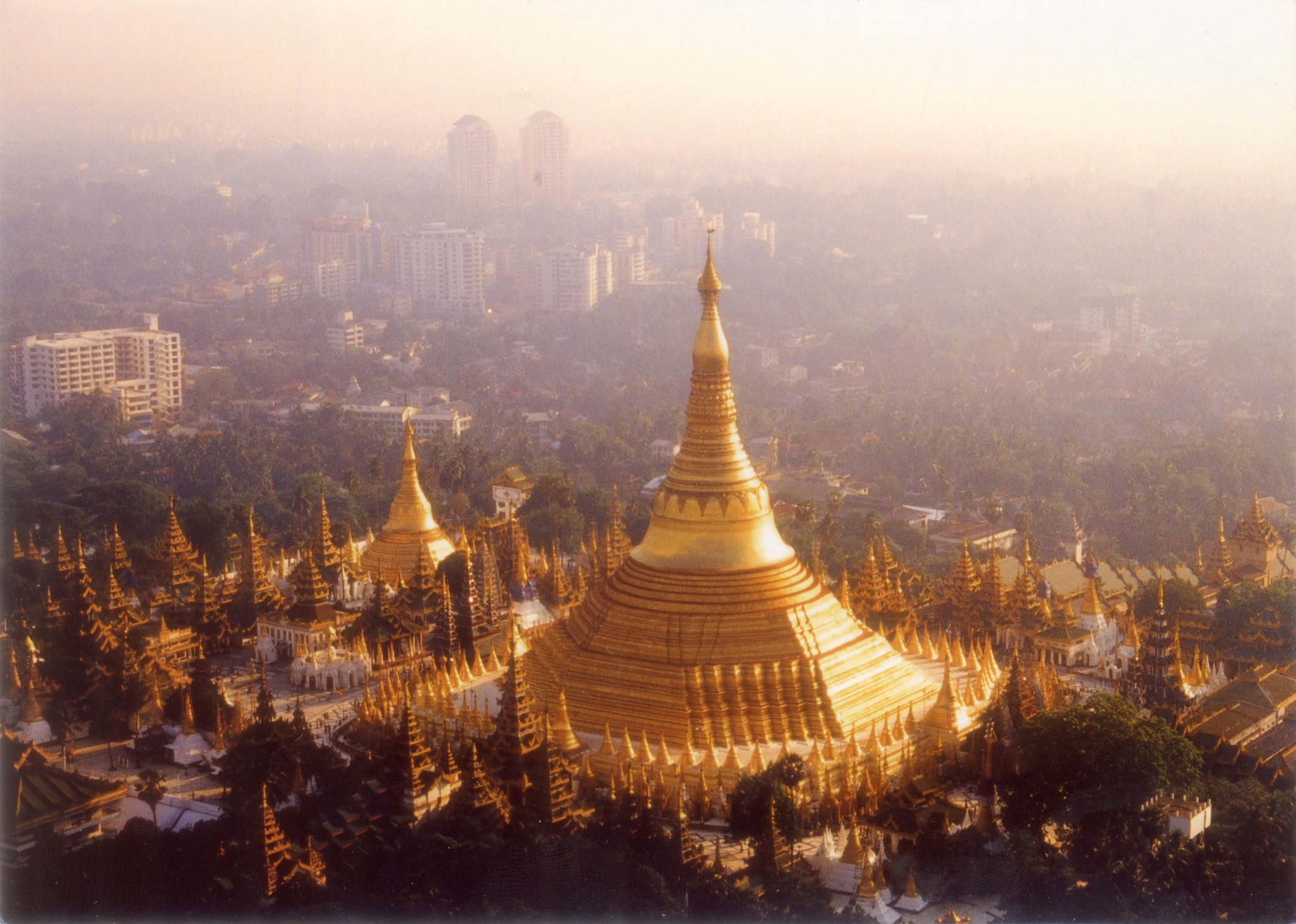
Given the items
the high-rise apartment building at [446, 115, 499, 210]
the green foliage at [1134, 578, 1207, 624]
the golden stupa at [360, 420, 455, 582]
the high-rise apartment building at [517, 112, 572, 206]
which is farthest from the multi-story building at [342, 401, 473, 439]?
the green foliage at [1134, 578, 1207, 624]

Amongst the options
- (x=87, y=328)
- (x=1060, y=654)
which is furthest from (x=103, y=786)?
(x=87, y=328)

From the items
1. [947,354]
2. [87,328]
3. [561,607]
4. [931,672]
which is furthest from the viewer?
[947,354]

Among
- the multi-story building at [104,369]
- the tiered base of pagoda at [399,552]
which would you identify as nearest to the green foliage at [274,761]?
the tiered base of pagoda at [399,552]

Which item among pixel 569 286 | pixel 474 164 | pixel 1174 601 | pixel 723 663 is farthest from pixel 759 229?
pixel 723 663

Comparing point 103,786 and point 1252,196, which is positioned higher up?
point 1252,196

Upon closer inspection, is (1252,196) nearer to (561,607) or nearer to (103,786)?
(561,607)

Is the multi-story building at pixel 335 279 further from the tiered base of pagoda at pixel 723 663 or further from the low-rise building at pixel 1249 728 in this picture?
the low-rise building at pixel 1249 728
